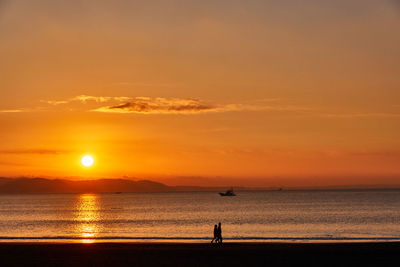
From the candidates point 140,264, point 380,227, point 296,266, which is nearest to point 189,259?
point 140,264

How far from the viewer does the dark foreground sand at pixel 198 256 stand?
32062 millimetres

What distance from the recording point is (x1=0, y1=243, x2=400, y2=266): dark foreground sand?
32062mm

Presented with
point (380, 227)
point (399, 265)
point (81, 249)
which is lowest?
point (399, 265)

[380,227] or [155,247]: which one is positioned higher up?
[380,227]

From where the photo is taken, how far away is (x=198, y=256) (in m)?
35.3

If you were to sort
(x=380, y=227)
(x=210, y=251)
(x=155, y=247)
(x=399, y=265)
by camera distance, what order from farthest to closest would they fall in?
(x=380, y=227), (x=155, y=247), (x=210, y=251), (x=399, y=265)

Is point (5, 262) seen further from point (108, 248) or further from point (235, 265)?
point (235, 265)

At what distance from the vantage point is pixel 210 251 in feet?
125

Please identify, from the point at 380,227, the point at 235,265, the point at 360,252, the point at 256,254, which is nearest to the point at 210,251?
the point at 256,254

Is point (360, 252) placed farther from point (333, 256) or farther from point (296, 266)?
point (296, 266)

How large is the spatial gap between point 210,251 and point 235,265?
724 centimetres

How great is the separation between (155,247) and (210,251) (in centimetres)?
534

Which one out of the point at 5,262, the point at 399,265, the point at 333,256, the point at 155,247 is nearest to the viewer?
the point at 399,265

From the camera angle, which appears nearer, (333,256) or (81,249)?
(333,256)
